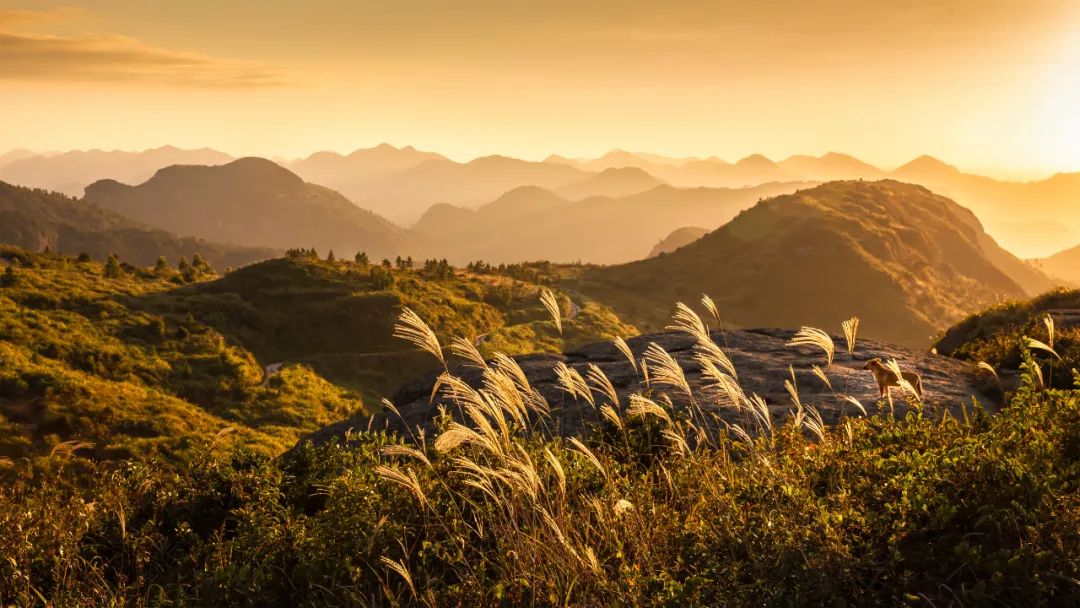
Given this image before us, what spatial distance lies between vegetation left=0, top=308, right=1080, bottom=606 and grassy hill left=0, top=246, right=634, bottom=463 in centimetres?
947

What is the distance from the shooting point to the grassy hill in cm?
3003

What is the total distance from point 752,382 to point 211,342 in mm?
43211

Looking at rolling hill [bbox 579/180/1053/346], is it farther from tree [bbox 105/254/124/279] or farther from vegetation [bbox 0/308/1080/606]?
vegetation [bbox 0/308/1080/606]

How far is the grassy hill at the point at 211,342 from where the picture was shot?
3003 cm

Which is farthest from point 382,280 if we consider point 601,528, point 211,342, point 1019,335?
point 601,528

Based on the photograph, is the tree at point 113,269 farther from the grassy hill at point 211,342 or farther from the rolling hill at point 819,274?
the rolling hill at point 819,274

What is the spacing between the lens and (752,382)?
11898 mm

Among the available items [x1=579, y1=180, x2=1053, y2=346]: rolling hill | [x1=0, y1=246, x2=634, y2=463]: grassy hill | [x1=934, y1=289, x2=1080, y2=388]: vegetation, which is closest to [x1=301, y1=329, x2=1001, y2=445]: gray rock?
[x1=934, y1=289, x2=1080, y2=388]: vegetation

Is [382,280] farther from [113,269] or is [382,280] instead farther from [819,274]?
[819,274]

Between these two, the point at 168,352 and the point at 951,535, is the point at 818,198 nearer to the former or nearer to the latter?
the point at 168,352

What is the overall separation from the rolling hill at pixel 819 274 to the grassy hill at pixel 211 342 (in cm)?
2576

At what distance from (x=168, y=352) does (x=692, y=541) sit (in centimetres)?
4460

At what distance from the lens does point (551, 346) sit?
57000 millimetres

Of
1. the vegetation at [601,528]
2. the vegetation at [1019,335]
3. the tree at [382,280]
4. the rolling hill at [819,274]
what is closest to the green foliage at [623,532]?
the vegetation at [601,528]
